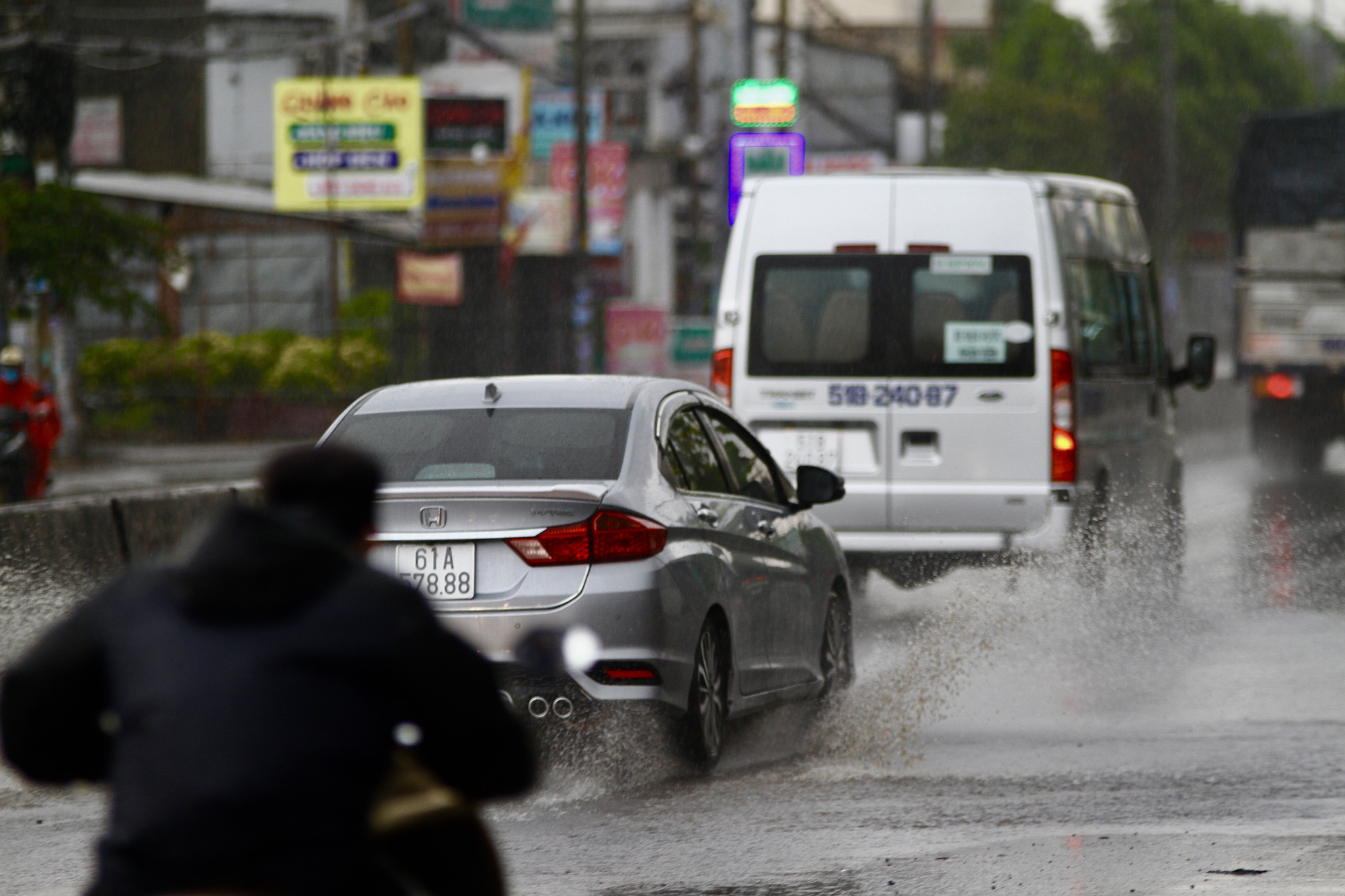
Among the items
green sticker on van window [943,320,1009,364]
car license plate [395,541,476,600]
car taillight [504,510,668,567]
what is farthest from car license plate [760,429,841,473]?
car license plate [395,541,476,600]

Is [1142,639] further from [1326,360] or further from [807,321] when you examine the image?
[1326,360]

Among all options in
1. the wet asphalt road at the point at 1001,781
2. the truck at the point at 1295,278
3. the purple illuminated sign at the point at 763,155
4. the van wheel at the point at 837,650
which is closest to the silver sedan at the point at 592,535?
the wet asphalt road at the point at 1001,781

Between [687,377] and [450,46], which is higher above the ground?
[450,46]

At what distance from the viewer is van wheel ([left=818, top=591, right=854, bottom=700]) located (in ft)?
30.1

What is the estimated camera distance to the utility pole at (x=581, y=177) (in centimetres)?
3027

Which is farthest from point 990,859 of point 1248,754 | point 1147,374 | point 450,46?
point 450,46

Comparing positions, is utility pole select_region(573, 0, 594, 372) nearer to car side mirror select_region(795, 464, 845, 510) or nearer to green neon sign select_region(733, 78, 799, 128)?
green neon sign select_region(733, 78, 799, 128)

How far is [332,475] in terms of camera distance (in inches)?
111

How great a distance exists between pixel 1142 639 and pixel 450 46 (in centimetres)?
3985

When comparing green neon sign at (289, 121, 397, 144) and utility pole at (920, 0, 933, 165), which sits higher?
utility pole at (920, 0, 933, 165)

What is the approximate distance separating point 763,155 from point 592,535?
1758 centimetres

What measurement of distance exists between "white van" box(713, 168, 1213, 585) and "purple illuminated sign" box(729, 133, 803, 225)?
12.2m

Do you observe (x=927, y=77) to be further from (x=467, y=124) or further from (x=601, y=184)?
(x=467, y=124)

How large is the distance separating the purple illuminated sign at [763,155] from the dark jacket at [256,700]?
21.5 metres
